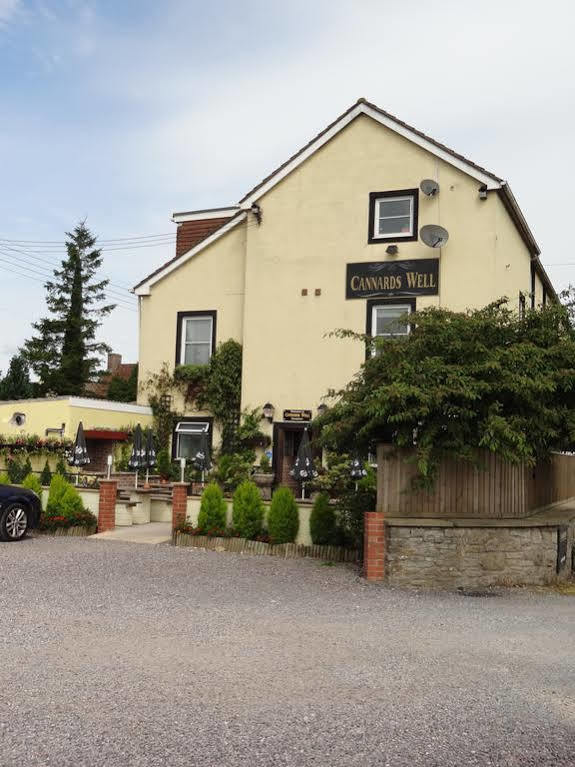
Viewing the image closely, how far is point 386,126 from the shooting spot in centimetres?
2066

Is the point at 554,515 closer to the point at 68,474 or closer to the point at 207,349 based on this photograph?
the point at 68,474

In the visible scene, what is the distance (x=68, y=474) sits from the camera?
18859mm

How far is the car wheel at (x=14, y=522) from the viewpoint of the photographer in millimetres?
14875

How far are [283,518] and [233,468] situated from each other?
20.7 feet

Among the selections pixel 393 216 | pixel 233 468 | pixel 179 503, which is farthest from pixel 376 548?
pixel 393 216

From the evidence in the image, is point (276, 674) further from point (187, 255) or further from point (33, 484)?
point (187, 255)

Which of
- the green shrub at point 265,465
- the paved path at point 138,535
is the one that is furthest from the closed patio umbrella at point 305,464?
the green shrub at point 265,465

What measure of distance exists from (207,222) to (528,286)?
34.4ft

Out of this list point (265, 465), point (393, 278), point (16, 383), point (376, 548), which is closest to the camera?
point (376, 548)

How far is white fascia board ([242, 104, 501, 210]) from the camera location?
19.7 m

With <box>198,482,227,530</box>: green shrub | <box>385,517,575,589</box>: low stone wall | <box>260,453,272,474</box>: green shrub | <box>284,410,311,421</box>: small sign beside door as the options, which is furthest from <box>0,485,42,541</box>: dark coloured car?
<box>385,517,575,589</box>: low stone wall

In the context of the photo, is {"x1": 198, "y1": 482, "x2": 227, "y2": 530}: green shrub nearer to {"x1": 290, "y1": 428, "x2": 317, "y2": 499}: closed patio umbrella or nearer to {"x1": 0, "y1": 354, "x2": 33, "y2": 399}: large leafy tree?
{"x1": 290, "y1": 428, "x2": 317, "y2": 499}: closed patio umbrella

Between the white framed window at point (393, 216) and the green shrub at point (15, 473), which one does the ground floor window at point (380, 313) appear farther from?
the green shrub at point (15, 473)

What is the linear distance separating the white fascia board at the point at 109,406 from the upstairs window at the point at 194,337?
172 cm
